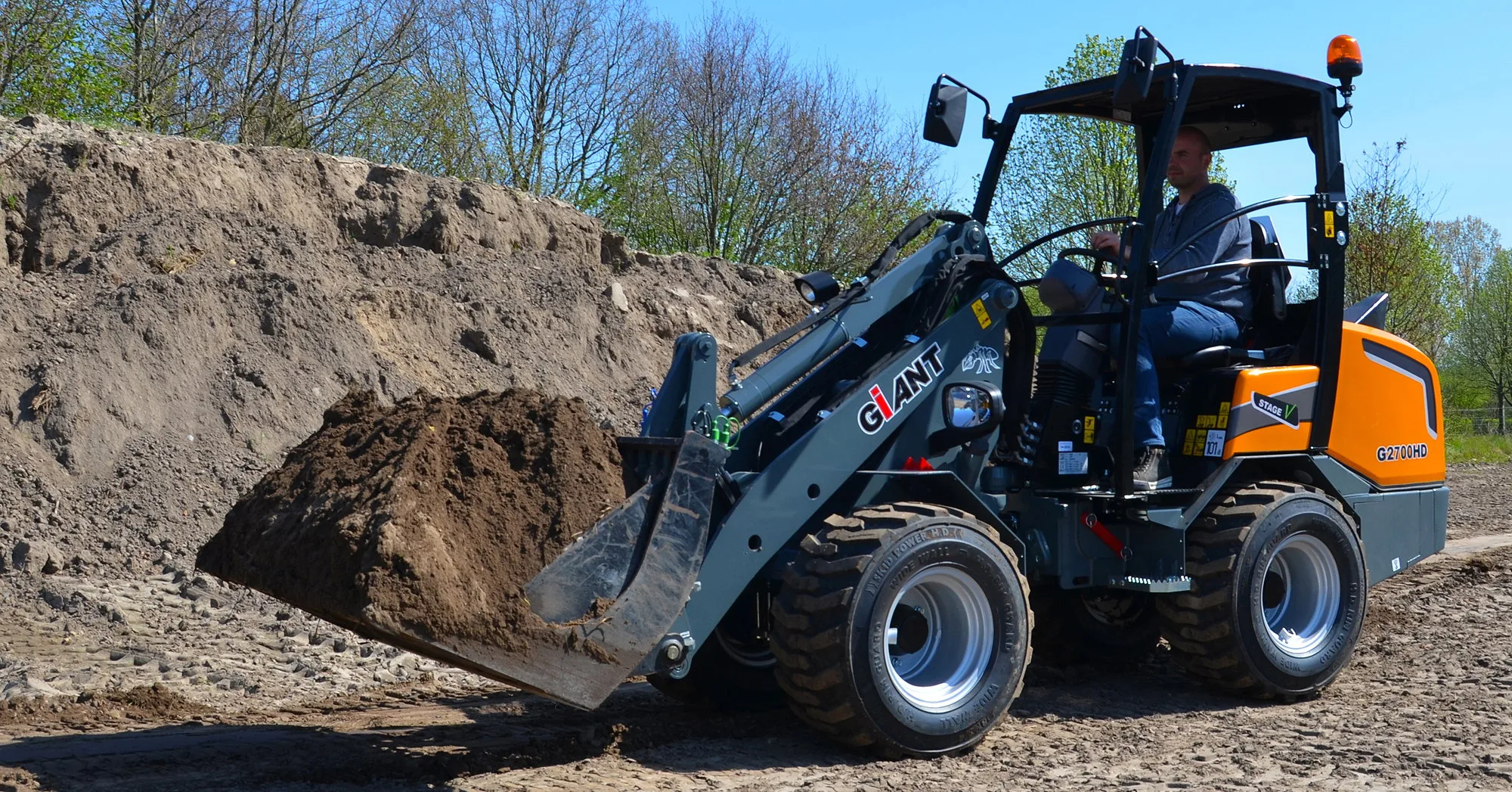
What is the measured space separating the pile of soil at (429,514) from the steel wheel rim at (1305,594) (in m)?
3.19

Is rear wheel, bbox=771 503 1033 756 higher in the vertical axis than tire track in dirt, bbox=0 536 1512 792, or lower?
higher

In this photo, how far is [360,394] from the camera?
16.5ft

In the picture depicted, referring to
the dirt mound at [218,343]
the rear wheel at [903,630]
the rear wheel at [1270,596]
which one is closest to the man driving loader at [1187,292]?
the rear wheel at [1270,596]

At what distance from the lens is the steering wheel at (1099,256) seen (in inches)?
216

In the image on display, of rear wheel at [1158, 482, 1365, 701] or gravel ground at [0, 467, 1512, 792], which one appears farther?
rear wheel at [1158, 482, 1365, 701]

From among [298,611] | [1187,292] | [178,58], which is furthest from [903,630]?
[178,58]

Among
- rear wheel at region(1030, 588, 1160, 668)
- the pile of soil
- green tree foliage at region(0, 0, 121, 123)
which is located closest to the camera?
the pile of soil

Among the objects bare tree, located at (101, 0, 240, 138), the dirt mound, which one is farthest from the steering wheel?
bare tree, located at (101, 0, 240, 138)

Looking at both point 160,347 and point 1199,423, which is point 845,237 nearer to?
point 160,347

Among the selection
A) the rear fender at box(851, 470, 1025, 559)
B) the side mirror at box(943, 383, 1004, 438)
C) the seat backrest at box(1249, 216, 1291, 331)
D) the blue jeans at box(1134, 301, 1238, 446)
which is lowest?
the rear fender at box(851, 470, 1025, 559)

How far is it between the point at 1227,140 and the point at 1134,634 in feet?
8.33

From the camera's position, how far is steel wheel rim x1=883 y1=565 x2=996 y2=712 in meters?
4.92

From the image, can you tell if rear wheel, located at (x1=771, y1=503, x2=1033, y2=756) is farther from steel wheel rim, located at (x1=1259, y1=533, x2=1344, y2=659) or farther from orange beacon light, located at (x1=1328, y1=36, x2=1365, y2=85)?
orange beacon light, located at (x1=1328, y1=36, x2=1365, y2=85)

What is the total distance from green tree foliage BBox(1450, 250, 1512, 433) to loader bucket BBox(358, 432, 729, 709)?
4234cm
